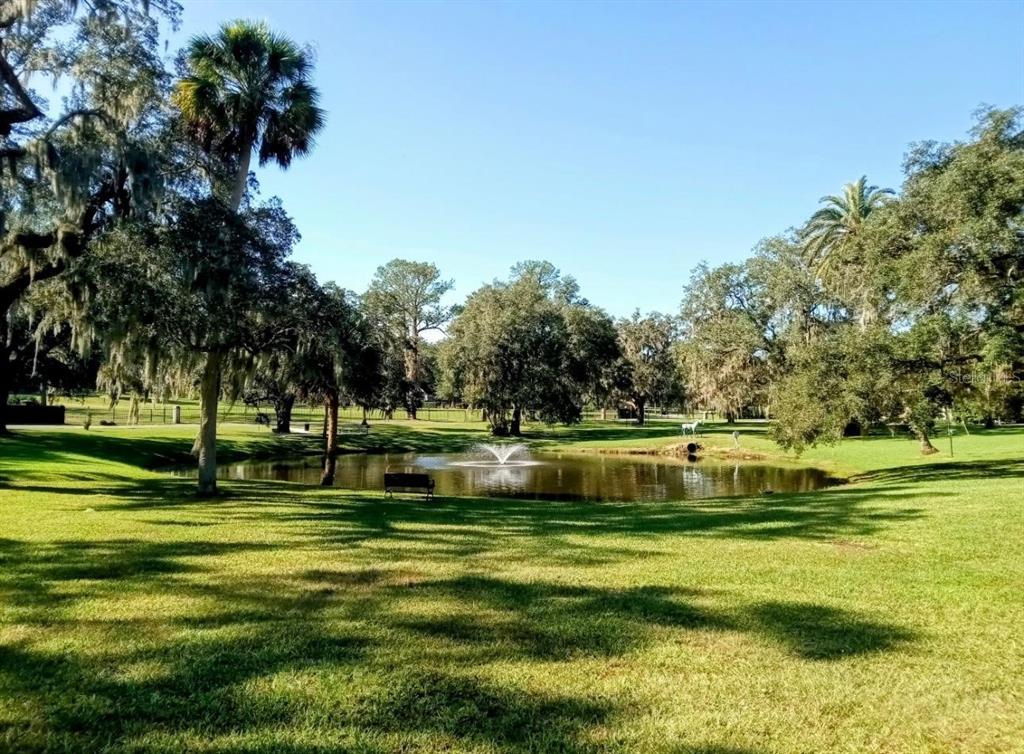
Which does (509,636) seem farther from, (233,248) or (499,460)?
(499,460)

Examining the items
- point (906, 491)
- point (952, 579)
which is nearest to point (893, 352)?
point (906, 491)

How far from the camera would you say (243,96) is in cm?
1508

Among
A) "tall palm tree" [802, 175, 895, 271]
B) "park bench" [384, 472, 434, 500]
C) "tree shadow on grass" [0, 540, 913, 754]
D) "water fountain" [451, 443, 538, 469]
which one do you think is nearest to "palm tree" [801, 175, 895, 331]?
"tall palm tree" [802, 175, 895, 271]

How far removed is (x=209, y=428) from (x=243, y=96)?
742cm

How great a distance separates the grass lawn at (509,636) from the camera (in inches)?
154

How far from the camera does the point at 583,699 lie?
4262 mm

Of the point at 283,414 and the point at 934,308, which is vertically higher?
the point at 934,308

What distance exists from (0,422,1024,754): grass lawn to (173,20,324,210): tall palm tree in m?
8.83

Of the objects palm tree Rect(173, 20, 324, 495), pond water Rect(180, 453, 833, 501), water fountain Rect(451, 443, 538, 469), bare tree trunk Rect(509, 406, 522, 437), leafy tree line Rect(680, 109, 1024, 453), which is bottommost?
pond water Rect(180, 453, 833, 501)

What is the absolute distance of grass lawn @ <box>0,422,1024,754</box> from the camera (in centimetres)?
390

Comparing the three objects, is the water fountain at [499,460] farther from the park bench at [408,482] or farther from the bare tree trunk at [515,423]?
the park bench at [408,482]

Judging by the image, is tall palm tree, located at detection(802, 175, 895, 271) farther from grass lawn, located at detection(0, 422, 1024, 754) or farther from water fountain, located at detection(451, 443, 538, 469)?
grass lawn, located at detection(0, 422, 1024, 754)

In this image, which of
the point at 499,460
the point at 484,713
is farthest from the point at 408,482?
the point at 499,460

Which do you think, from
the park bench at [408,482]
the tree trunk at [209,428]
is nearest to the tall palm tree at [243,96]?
the tree trunk at [209,428]
